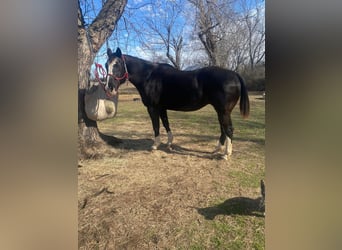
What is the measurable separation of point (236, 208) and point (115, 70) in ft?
4.36

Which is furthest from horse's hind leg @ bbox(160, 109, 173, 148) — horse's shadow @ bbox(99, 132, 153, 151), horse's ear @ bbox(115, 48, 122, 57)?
horse's ear @ bbox(115, 48, 122, 57)

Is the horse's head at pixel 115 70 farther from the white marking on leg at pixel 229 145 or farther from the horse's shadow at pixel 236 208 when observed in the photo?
the horse's shadow at pixel 236 208

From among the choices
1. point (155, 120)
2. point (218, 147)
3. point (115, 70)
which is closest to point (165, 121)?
point (155, 120)

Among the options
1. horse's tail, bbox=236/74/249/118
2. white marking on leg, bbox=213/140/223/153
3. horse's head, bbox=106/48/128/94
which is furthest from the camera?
horse's head, bbox=106/48/128/94

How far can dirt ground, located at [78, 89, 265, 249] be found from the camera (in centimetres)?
198

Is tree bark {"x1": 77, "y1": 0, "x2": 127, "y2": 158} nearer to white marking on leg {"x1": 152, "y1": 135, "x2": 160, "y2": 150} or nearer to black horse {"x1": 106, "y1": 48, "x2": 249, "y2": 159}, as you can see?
black horse {"x1": 106, "y1": 48, "x2": 249, "y2": 159}

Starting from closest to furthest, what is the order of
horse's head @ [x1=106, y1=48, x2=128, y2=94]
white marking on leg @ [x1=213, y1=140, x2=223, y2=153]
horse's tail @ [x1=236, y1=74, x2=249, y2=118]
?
1. horse's tail @ [x1=236, y1=74, x2=249, y2=118]
2. white marking on leg @ [x1=213, y1=140, x2=223, y2=153]
3. horse's head @ [x1=106, y1=48, x2=128, y2=94]

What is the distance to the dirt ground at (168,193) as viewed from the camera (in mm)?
1979

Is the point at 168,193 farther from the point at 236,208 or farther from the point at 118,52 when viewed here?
the point at 118,52
